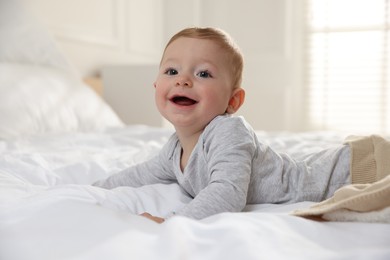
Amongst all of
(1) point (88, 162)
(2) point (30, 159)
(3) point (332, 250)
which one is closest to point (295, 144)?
(1) point (88, 162)

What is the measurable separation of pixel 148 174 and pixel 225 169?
0.28 meters

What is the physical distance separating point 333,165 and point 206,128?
269mm

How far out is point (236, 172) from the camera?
0.75m

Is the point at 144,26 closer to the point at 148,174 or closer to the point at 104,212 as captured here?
the point at 148,174

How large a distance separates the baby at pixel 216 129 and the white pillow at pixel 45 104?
78 centimetres

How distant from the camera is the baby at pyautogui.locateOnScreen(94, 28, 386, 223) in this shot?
0.85 m

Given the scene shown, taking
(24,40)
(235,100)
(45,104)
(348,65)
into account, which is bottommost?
(348,65)

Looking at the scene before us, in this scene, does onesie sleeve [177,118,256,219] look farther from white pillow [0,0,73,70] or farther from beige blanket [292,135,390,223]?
white pillow [0,0,73,70]

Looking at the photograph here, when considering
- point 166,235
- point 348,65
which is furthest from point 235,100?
point 348,65

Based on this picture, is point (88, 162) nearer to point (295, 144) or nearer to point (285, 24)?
point (295, 144)

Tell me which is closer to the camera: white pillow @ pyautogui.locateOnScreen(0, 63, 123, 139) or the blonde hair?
the blonde hair

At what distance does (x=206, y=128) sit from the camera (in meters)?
0.87

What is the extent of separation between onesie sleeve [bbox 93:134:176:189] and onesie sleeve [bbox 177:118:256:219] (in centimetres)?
13

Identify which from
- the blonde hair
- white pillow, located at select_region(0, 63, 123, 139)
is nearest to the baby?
the blonde hair
